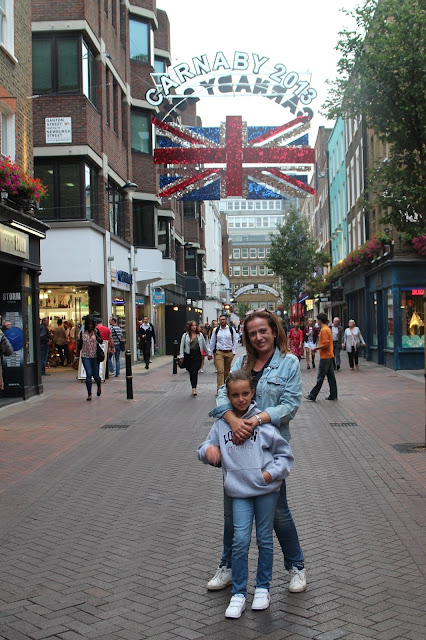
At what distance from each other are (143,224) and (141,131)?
3906 mm

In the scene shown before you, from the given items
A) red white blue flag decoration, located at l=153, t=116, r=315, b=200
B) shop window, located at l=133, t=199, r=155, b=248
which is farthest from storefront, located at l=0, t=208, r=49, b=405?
shop window, located at l=133, t=199, r=155, b=248

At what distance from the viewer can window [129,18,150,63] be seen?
31.1 m

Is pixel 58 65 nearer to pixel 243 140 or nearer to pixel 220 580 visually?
pixel 243 140

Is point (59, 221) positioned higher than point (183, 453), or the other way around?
point (59, 221)

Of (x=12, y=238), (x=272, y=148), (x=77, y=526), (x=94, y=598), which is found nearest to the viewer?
(x=94, y=598)

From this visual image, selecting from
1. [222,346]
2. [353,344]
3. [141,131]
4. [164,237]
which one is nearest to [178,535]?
[222,346]

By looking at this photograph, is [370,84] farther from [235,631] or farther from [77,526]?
[235,631]

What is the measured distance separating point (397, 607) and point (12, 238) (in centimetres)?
1240

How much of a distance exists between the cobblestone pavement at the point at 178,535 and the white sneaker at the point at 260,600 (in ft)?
0.17

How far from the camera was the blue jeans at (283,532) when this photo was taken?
14.4ft

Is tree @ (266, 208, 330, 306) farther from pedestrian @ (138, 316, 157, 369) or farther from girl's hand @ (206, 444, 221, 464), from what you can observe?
girl's hand @ (206, 444, 221, 464)

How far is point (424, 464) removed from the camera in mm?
8422

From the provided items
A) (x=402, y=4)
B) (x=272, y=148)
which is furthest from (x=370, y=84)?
(x=272, y=148)

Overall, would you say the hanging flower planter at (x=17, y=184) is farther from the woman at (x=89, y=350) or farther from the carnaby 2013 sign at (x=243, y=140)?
the carnaby 2013 sign at (x=243, y=140)
